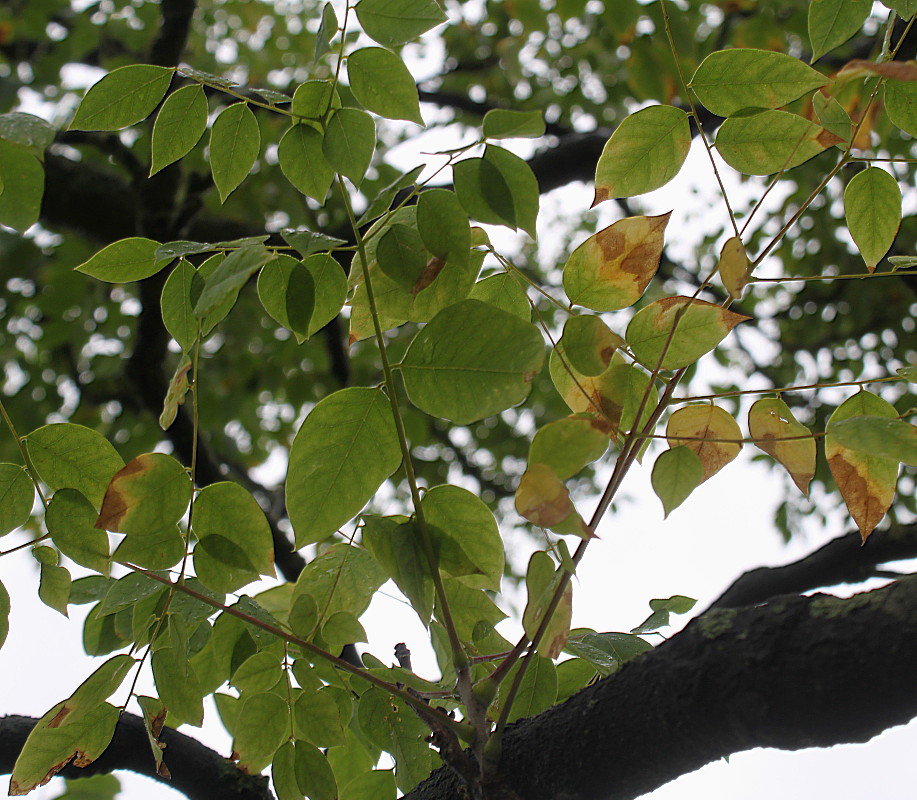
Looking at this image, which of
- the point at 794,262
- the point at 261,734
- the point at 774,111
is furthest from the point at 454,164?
the point at 794,262

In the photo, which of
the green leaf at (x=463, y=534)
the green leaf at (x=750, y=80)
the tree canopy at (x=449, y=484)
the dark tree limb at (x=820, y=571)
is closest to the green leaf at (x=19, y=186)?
the tree canopy at (x=449, y=484)

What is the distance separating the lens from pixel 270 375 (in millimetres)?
3512

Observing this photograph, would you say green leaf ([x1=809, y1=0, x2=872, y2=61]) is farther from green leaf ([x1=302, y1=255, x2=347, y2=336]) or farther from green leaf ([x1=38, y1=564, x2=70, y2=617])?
green leaf ([x1=38, y1=564, x2=70, y2=617])

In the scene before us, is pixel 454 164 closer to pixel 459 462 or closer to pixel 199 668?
pixel 199 668

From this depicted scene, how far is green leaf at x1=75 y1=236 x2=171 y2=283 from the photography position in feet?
2.19

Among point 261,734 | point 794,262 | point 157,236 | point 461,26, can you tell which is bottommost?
point 261,734

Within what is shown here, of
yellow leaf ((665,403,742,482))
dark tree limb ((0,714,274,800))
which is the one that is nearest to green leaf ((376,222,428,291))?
yellow leaf ((665,403,742,482))

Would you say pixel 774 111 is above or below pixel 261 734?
above

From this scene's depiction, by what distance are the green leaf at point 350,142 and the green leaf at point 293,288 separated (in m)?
0.10

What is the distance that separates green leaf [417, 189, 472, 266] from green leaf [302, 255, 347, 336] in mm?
108

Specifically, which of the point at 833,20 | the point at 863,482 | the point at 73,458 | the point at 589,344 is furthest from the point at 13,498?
the point at 833,20

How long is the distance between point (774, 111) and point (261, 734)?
678 mm

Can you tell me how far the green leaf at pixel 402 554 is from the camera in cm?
57

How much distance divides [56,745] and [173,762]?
34cm
